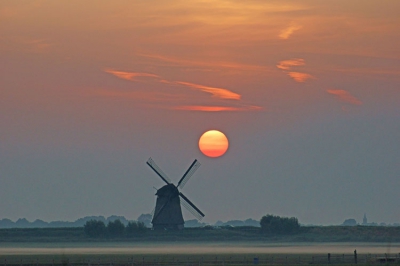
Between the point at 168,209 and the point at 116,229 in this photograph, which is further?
the point at 116,229

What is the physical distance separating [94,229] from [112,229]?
386 cm

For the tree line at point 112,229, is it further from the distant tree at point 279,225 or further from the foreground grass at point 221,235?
the distant tree at point 279,225

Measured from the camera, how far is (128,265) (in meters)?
80.0

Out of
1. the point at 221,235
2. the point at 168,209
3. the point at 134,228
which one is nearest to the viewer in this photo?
the point at 221,235

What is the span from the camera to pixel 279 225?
164m

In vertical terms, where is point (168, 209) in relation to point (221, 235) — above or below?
above

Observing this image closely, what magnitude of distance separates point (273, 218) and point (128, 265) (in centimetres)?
8799

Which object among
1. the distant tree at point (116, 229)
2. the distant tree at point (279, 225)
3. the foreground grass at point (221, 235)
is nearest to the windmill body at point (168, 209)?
the foreground grass at point (221, 235)

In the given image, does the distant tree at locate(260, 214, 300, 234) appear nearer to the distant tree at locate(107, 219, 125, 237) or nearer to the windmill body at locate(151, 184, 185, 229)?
the windmill body at locate(151, 184, 185, 229)

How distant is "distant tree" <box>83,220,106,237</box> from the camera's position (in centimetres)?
15862

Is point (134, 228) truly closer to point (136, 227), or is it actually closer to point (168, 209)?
point (136, 227)

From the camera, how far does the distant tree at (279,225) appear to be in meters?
163

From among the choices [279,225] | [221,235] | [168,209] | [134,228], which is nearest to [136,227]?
[134,228]

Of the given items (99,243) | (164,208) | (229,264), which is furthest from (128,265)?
(164,208)
